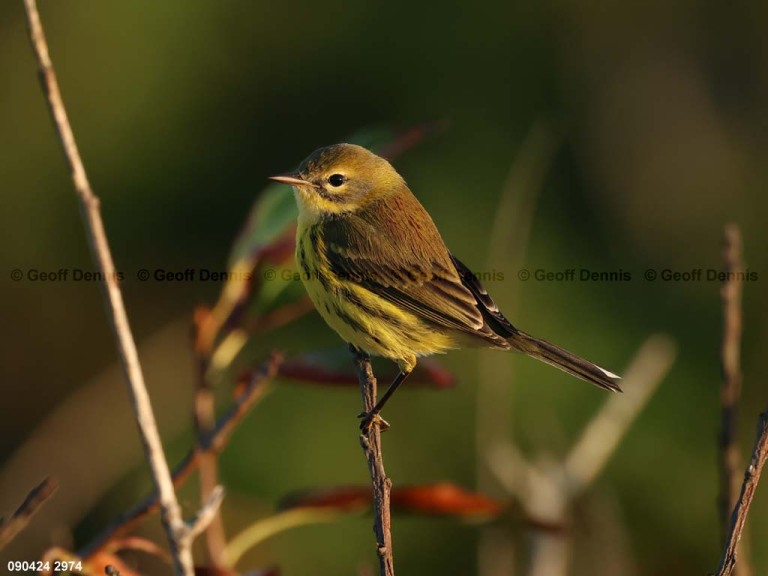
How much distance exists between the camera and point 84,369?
6512 mm

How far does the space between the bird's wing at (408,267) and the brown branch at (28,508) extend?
2143 mm

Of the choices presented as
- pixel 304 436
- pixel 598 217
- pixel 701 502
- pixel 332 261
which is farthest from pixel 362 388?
pixel 598 217

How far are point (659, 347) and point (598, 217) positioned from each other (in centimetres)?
126

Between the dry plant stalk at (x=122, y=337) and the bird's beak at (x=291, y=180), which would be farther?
the bird's beak at (x=291, y=180)

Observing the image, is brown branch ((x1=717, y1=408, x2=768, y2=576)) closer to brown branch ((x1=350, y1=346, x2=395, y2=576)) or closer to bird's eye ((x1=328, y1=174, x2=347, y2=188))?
brown branch ((x1=350, y1=346, x2=395, y2=576))

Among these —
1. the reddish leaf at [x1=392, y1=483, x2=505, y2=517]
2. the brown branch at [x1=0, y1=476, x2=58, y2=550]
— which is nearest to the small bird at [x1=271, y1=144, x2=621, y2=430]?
the reddish leaf at [x1=392, y1=483, x2=505, y2=517]

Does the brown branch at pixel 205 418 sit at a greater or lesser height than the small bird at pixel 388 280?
lesser

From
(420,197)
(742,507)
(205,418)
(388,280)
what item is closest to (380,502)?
(205,418)

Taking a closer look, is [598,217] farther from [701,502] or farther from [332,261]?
[332,261]

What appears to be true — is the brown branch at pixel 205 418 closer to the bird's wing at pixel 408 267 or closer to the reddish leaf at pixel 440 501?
the reddish leaf at pixel 440 501

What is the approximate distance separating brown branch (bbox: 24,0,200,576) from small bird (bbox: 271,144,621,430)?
176 cm

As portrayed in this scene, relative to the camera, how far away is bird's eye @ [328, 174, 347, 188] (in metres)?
4.06

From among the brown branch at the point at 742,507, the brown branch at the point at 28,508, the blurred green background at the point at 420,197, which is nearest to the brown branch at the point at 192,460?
the brown branch at the point at 28,508

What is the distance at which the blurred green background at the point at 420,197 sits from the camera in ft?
18.1
